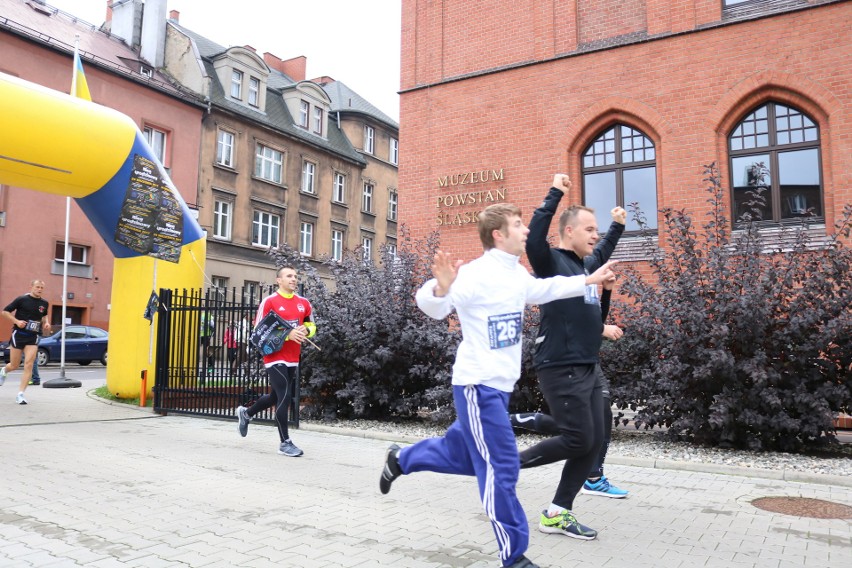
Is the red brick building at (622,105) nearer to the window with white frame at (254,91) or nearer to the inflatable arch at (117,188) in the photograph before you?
the inflatable arch at (117,188)

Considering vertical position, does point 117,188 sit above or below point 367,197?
below

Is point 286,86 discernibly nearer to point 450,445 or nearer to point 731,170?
point 731,170

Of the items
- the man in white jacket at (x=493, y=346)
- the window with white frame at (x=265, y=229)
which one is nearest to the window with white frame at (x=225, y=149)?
the window with white frame at (x=265, y=229)

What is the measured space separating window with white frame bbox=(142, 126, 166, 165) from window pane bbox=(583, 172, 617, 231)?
2175cm

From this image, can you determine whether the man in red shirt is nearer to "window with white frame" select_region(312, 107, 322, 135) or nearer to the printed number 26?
the printed number 26

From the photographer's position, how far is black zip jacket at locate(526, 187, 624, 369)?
404 centimetres

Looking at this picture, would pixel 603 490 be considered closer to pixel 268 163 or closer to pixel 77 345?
pixel 77 345

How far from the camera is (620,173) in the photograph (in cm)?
1381

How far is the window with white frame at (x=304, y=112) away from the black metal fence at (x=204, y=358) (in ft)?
95.9

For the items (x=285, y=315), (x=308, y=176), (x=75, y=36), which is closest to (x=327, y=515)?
(x=285, y=315)

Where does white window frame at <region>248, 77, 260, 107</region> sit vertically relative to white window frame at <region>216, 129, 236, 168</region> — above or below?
above

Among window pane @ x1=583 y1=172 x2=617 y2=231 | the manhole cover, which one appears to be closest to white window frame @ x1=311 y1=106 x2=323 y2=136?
window pane @ x1=583 y1=172 x2=617 y2=231

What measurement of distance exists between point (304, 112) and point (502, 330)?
37264mm

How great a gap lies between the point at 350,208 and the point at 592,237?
3723cm
